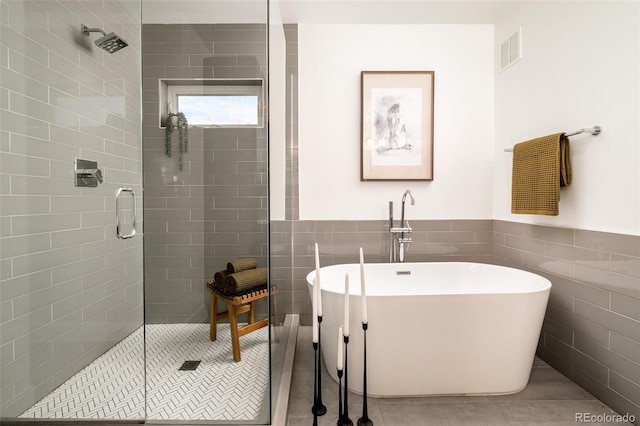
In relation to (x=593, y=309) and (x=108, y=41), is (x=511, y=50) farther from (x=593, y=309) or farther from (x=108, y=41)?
(x=108, y=41)

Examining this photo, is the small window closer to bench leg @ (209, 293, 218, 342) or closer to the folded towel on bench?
the folded towel on bench

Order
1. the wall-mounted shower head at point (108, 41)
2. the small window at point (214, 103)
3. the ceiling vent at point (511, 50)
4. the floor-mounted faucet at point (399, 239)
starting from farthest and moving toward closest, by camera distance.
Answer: the floor-mounted faucet at point (399, 239) → the ceiling vent at point (511, 50) → the wall-mounted shower head at point (108, 41) → the small window at point (214, 103)

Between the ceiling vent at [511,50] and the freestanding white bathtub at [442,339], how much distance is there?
5.77ft

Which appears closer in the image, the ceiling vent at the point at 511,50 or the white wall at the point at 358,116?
the ceiling vent at the point at 511,50

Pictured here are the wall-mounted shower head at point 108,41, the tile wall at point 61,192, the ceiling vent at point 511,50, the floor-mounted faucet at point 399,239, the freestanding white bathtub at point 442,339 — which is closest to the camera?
the tile wall at point 61,192

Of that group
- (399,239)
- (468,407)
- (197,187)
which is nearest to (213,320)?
(197,187)

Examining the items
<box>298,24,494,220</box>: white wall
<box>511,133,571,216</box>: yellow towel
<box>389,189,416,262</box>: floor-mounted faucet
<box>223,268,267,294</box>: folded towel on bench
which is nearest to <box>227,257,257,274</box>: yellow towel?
<box>223,268,267,294</box>: folded towel on bench

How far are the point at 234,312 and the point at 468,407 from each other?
1.37 meters

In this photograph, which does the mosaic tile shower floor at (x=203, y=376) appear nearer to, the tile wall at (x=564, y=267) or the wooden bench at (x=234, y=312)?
the wooden bench at (x=234, y=312)

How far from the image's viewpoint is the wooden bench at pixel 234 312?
5.24 ft

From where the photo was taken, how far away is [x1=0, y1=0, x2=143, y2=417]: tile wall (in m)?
1.76

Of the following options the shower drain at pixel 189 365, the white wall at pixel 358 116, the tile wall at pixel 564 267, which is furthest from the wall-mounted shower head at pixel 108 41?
the shower drain at pixel 189 365

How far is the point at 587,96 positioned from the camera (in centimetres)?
204

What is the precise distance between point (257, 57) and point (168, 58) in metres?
0.39
